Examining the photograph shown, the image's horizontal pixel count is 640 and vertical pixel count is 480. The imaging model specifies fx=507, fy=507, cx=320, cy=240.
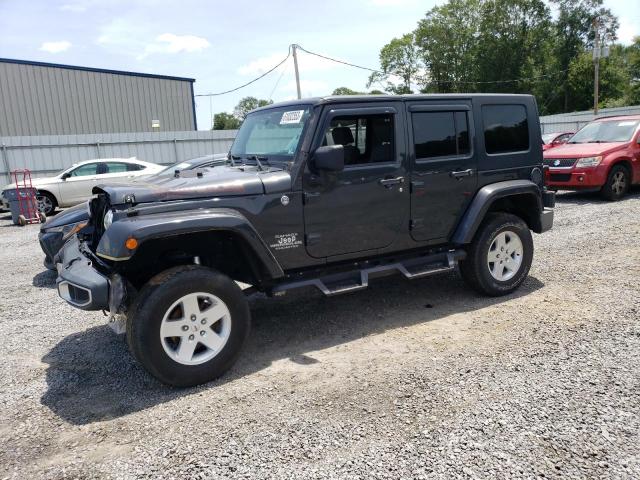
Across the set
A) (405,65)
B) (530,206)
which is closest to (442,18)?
(405,65)

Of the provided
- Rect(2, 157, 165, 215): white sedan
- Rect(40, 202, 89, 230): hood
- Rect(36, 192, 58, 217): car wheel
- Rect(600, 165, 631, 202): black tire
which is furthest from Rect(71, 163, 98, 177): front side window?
Rect(600, 165, 631, 202): black tire

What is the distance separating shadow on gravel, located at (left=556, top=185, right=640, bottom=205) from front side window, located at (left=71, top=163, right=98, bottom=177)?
38.7 feet

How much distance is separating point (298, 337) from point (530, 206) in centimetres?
300

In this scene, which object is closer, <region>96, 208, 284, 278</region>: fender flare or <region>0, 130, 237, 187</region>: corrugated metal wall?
<region>96, 208, 284, 278</region>: fender flare

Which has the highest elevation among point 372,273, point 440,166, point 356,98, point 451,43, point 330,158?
point 451,43

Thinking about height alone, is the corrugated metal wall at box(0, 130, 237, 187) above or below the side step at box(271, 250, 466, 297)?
above

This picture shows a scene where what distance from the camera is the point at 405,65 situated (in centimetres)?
6969

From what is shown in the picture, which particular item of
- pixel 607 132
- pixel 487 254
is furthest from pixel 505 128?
pixel 607 132

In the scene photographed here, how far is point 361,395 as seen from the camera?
11.4 feet

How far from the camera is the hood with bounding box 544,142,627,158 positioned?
1092cm

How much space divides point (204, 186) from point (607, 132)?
36.6 ft

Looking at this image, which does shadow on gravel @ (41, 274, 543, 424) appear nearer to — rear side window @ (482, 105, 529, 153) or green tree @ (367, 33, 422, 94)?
rear side window @ (482, 105, 529, 153)

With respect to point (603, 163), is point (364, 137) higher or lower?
higher

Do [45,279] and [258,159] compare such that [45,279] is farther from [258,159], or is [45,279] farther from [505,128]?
[505,128]
